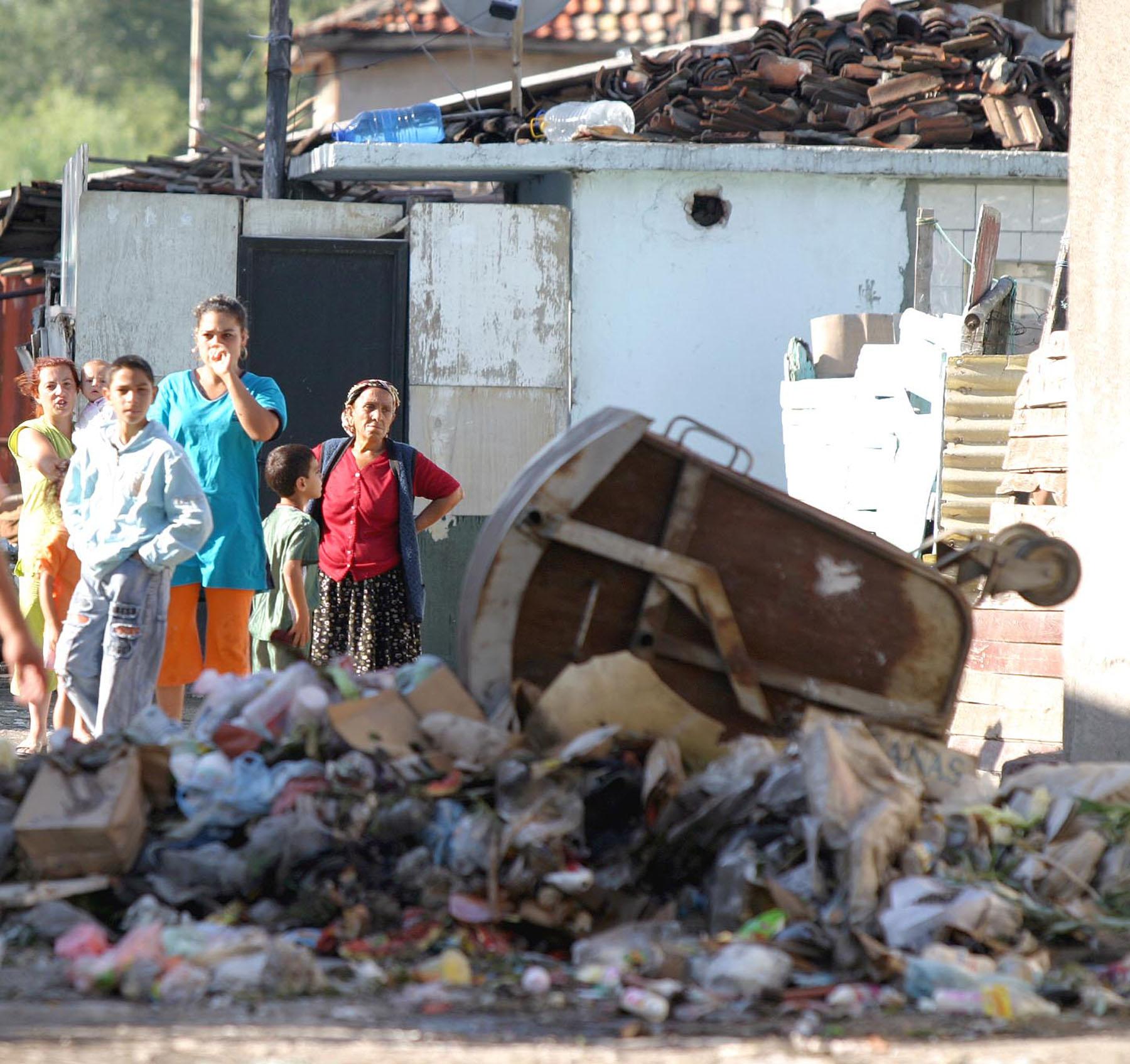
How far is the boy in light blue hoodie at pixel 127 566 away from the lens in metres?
6.18

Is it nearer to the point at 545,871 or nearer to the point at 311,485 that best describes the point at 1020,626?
the point at 311,485

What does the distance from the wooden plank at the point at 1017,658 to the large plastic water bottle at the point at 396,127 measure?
245 inches

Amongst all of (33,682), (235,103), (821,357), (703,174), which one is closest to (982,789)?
(33,682)

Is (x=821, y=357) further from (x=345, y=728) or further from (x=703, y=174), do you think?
(x=345, y=728)

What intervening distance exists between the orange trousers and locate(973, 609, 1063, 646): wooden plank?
9.97 ft

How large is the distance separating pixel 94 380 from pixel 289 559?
2.68m

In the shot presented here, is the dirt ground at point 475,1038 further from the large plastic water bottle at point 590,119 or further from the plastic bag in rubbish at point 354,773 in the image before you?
the large plastic water bottle at point 590,119

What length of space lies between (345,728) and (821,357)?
6698 millimetres

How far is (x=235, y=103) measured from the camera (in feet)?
168

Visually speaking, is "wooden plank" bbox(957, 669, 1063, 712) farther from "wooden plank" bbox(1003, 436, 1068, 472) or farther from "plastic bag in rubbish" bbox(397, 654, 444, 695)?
"plastic bag in rubbish" bbox(397, 654, 444, 695)

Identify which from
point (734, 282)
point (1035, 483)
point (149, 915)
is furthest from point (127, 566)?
point (734, 282)

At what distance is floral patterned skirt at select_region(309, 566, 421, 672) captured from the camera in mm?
7047

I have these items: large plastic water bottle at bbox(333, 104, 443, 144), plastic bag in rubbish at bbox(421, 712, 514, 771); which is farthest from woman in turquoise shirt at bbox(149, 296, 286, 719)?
large plastic water bottle at bbox(333, 104, 443, 144)

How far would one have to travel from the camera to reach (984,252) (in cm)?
1038
